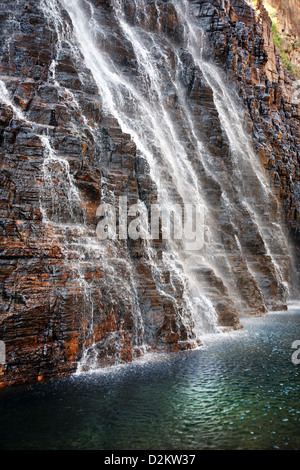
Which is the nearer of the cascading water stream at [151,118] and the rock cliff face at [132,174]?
the rock cliff face at [132,174]

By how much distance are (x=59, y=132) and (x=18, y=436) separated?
519 inches

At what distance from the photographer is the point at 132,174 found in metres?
20.9

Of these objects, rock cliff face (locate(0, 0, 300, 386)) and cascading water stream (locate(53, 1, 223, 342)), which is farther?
cascading water stream (locate(53, 1, 223, 342))

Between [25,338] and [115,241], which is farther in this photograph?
[115,241]

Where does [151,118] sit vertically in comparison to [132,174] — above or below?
above

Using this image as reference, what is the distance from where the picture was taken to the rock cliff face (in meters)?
14.9

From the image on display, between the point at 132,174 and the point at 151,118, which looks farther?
the point at 151,118

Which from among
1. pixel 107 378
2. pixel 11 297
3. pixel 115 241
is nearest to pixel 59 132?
pixel 115 241

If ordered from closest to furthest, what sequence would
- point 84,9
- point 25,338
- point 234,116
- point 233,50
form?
point 25,338 < point 84,9 < point 234,116 < point 233,50

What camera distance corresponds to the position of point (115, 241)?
722 inches

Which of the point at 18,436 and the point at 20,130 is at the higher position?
the point at 20,130

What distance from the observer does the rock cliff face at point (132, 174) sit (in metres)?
14.9

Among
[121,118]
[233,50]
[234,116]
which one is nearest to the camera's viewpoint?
[121,118]
